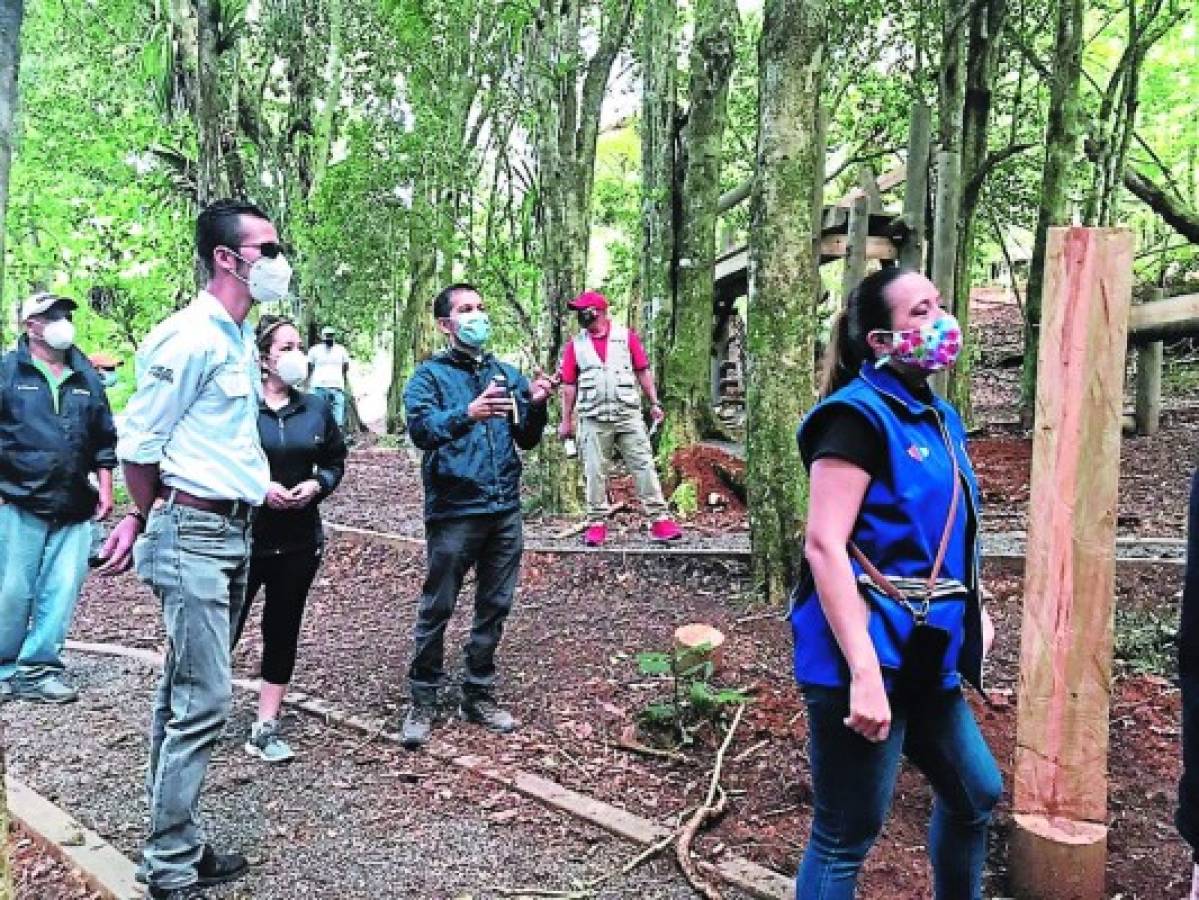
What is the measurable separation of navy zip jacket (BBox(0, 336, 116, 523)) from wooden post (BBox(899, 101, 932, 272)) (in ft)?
19.3

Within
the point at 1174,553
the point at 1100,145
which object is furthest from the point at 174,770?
the point at 1100,145

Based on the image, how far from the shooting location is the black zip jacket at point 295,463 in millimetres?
4648

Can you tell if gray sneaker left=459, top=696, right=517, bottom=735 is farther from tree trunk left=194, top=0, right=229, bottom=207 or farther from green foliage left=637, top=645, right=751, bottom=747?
tree trunk left=194, top=0, right=229, bottom=207

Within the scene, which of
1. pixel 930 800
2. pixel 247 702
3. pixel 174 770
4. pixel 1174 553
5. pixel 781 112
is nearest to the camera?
pixel 174 770

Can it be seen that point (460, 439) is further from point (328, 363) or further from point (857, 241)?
point (328, 363)

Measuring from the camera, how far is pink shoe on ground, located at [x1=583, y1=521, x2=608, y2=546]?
8.12 metres

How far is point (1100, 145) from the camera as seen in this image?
12.3 meters

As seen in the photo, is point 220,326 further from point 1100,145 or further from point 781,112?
point 1100,145

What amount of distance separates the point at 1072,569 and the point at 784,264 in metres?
3.21

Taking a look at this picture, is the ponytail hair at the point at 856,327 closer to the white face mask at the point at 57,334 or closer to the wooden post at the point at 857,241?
the white face mask at the point at 57,334

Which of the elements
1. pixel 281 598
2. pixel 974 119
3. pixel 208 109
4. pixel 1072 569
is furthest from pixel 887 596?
pixel 974 119

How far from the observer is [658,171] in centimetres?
1107

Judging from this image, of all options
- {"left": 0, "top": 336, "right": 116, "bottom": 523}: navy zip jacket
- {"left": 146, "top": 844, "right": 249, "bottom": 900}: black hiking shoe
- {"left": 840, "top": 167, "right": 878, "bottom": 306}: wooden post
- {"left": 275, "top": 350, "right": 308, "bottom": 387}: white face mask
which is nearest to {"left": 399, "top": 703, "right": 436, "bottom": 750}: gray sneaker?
{"left": 146, "top": 844, "right": 249, "bottom": 900}: black hiking shoe

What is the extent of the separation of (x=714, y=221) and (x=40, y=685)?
7.67m
